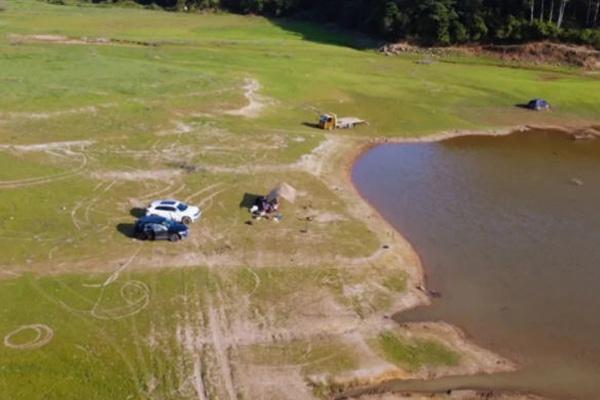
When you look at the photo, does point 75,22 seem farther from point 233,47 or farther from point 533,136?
point 533,136

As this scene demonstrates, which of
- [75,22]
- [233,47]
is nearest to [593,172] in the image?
[233,47]

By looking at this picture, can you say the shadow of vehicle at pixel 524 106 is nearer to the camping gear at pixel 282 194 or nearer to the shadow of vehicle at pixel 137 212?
the camping gear at pixel 282 194

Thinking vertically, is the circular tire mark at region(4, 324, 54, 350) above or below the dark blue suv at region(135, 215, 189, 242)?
below

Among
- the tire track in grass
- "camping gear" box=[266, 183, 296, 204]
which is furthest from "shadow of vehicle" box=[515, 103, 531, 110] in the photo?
the tire track in grass

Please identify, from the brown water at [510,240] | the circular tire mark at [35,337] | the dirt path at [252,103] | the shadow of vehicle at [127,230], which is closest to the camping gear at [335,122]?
the brown water at [510,240]

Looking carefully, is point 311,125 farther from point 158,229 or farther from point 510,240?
point 158,229

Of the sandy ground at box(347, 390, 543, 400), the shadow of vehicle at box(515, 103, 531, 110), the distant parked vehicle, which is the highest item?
the shadow of vehicle at box(515, 103, 531, 110)

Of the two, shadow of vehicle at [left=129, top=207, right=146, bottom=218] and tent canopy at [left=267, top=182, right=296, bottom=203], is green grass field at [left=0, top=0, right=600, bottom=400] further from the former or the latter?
tent canopy at [left=267, top=182, right=296, bottom=203]
